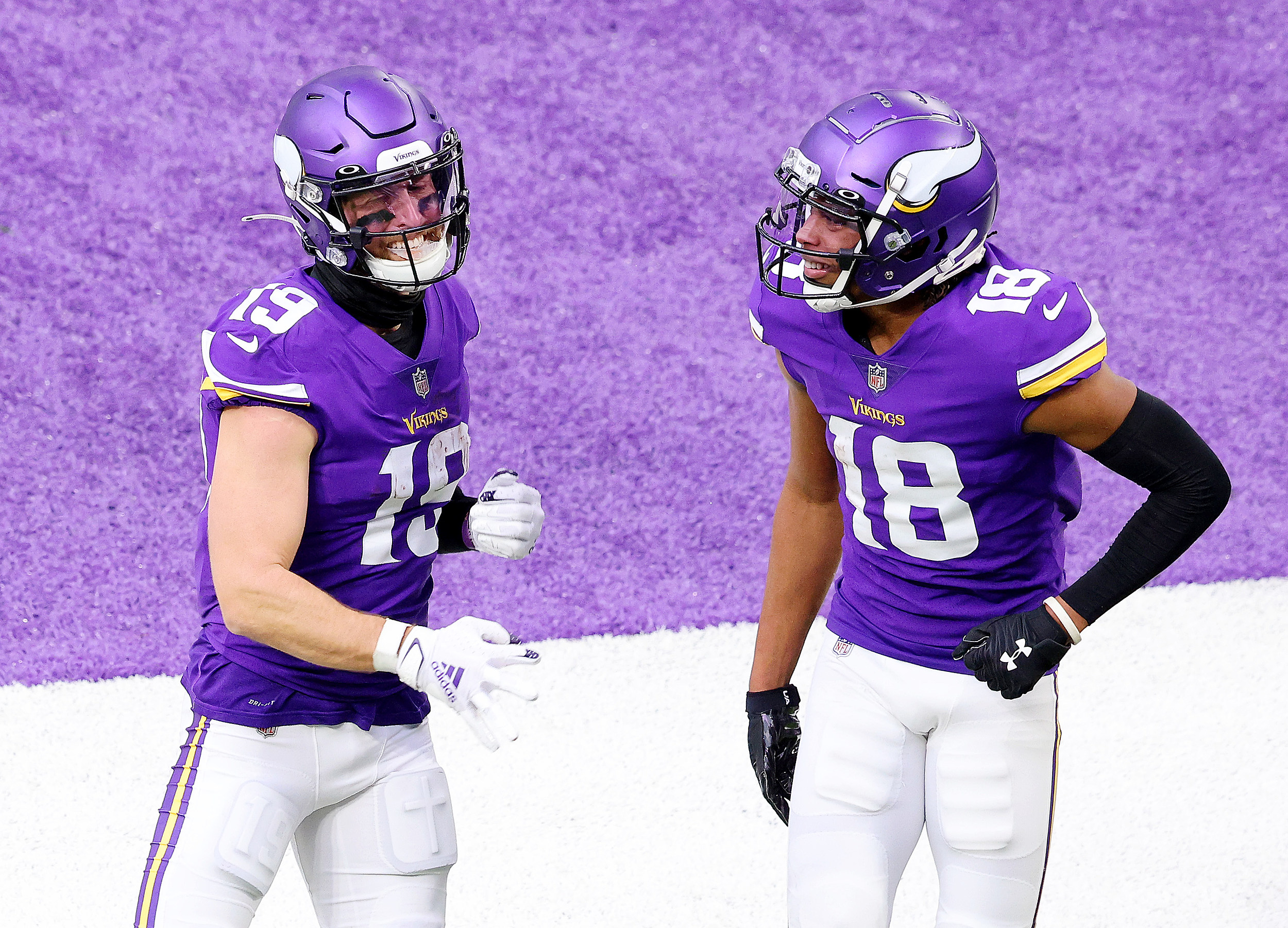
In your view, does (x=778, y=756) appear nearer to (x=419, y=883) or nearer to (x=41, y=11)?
(x=419, y=883)

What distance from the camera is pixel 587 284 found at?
19.5 feet

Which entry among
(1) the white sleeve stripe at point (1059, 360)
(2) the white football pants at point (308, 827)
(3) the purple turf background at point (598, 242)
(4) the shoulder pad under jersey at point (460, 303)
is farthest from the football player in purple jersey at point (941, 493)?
(3) the purple turf background at point (598, 242)

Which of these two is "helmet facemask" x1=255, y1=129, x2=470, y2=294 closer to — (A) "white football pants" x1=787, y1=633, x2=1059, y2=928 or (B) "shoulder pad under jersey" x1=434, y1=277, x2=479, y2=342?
(B) "shoulder pad under jersey" x1=434, y1=277, x2=479, y2=342

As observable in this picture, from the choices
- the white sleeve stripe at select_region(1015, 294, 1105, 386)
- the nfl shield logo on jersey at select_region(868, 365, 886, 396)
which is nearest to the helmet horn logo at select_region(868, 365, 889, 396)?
the nfl shield logo on jersey at select_region(868, 365, 886, 396)

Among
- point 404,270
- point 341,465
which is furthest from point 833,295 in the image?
point 341,465

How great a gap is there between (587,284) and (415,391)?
3.54 metres

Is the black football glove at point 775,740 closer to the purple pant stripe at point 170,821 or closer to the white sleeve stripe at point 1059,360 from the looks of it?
the white sleeve stripe at point 1059,360

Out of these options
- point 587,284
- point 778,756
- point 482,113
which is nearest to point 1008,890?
point 778,756

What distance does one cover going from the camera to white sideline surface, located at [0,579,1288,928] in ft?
11.2

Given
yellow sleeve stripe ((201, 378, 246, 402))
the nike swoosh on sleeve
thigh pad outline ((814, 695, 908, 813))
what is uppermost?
the nike swoosh on sleeve

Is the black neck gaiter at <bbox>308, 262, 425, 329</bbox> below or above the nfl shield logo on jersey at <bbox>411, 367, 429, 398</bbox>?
above

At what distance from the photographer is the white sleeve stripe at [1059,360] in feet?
7.26

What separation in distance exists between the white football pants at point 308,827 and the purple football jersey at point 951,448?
2.68 feet

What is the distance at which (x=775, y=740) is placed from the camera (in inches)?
108
